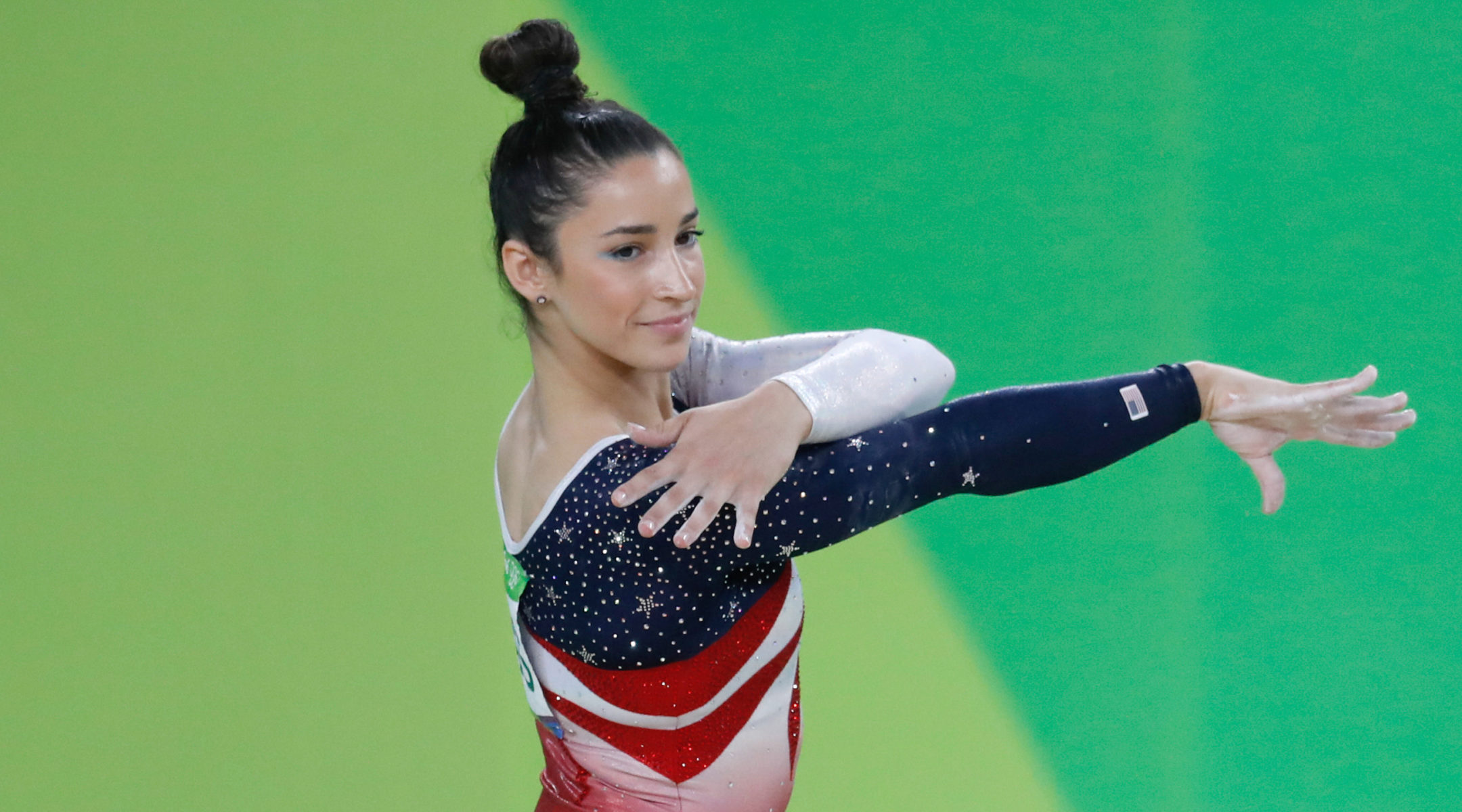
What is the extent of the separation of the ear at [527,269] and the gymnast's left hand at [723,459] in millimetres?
209

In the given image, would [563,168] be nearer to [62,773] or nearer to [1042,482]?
[1042,482]

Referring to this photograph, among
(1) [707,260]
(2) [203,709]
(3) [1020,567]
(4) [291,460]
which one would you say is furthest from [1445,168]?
(2) [203,709]

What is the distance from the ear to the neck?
0.19 ft

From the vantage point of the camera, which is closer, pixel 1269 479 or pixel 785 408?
pixel 785 408

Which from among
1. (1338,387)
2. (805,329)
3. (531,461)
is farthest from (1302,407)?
(805,329)

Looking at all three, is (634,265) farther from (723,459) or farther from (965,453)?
(965,453)

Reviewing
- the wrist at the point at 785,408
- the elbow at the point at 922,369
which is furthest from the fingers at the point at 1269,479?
the wrist at the point at 785,408

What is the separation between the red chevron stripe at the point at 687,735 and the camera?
1.55m

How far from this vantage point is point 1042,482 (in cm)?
146

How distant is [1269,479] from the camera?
152 cm

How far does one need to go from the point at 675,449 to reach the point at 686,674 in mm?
259

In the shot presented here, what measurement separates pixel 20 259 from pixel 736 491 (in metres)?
1.54

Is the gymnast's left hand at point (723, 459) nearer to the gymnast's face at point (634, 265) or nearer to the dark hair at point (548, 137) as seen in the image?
the gymnast's face at point (634, 265)

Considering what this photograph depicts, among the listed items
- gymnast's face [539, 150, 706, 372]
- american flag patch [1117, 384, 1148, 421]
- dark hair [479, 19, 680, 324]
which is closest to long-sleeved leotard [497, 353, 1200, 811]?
american flag patch [1117, 384, 1148, 421]
